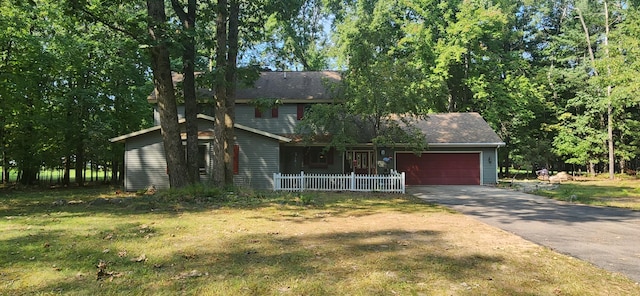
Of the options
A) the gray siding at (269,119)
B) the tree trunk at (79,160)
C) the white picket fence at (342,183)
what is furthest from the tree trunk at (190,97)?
the tree trunk at (79,160)

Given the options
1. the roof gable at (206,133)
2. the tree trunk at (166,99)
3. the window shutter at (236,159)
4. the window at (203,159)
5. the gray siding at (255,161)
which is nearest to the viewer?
the tree trunk at (166,99)

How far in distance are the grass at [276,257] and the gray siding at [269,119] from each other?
36.8 ft

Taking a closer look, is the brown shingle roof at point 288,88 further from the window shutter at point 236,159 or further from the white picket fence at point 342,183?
the white picket fence at point 342,183

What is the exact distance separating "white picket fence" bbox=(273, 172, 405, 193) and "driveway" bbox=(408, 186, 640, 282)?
2613 millimetres

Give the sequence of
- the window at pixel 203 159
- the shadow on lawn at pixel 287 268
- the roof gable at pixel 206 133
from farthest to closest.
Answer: the window at pixel 203 159, the roof gable at pixel 206 133, the shadow on lawn at pixel 287 268

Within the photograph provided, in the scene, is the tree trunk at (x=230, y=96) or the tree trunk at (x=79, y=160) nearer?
the tree trunk at (x=230, y=96)

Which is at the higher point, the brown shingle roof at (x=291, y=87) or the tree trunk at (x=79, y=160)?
the brown shingle roof at (x=291, y=87)

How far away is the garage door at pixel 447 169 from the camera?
2106 centimetres

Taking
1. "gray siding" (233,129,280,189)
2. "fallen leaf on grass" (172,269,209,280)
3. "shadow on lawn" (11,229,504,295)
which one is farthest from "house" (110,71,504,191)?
"fallen leaf on grass" (172,269,209,280)

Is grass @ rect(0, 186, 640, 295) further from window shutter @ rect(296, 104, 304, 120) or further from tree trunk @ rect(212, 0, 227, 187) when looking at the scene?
window shutter @ rect(296, 104, 304, 120)

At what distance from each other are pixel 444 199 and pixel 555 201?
11.9 ft

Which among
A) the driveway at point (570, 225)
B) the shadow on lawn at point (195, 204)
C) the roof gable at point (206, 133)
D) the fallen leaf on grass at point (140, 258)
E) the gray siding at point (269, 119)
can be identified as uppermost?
the gray siding at point (269, 119)

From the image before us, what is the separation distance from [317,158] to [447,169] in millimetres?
7168

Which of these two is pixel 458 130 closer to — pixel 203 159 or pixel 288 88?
pixel 288 88
